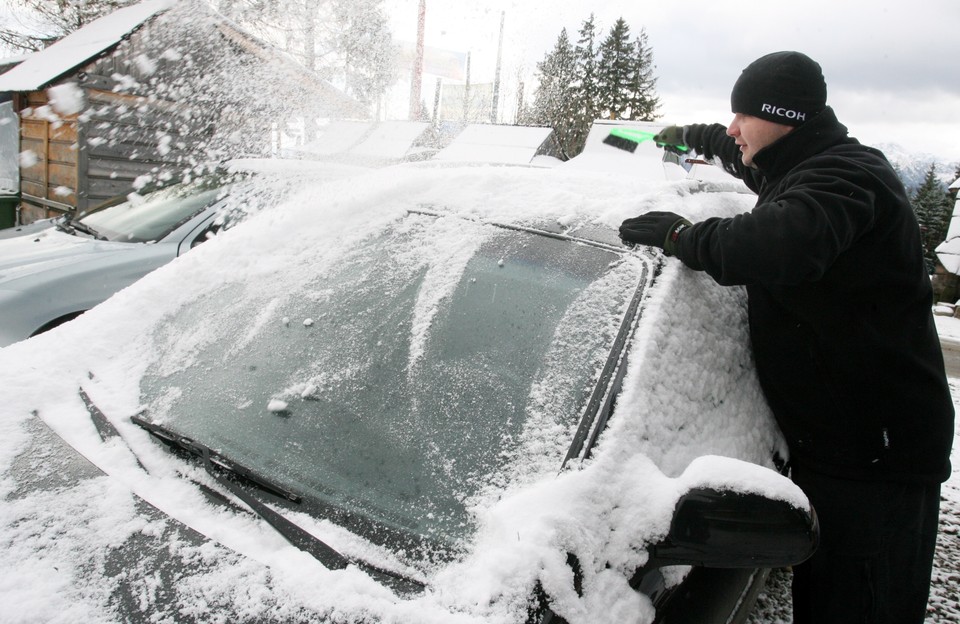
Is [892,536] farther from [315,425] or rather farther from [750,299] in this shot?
[315,425]

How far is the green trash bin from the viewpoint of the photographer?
960 cm

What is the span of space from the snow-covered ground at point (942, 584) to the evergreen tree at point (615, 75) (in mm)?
31328

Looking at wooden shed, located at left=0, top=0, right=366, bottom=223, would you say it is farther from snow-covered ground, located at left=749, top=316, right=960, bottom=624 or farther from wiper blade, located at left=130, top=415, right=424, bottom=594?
snow-covered ground, located at left=749, top=316, right=960, bottom=624

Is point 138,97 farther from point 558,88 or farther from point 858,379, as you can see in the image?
point 558,88

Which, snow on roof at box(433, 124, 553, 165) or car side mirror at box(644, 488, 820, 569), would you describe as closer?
car side mirror at box(644, 488, 820, 569)

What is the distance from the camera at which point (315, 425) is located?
4.63ft

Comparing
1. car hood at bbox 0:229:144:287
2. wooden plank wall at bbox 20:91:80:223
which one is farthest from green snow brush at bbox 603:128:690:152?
wooden plank wall at bbox 20:91:80:223

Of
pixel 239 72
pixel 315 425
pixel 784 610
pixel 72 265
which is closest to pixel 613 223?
pixel 315 425

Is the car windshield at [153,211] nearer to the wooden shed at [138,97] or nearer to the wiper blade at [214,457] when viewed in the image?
the wiper blade at [214,457]

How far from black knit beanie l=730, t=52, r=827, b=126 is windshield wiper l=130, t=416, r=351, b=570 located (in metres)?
1.54

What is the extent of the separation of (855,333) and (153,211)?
4.36m

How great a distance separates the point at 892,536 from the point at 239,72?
34.5ft

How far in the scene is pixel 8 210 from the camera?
973 centimetres

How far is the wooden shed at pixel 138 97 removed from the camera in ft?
28.6
